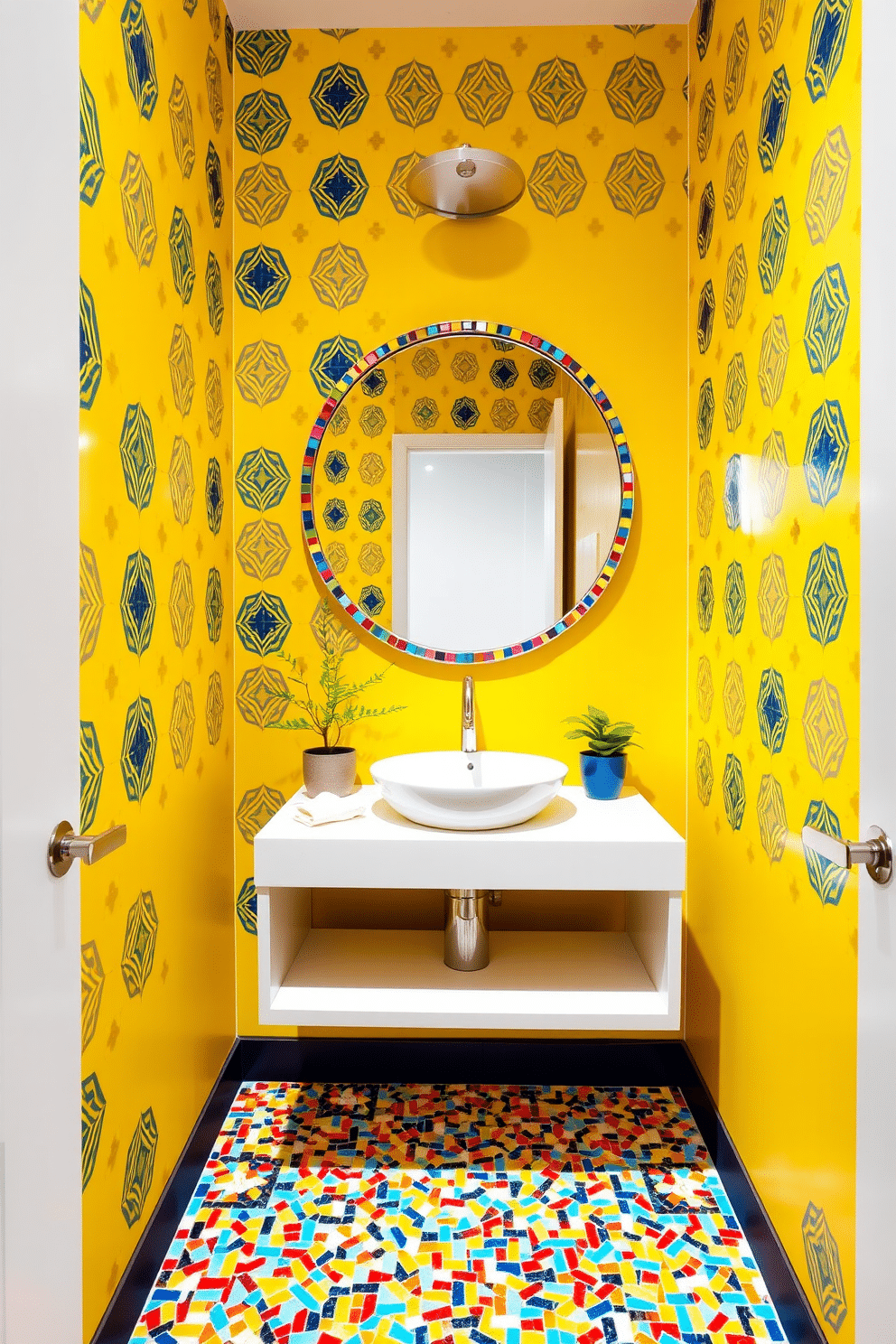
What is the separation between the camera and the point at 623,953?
197 centimetres

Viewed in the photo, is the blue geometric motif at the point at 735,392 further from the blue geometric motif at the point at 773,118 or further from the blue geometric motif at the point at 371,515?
the blue geometric motif at the point at 371,515

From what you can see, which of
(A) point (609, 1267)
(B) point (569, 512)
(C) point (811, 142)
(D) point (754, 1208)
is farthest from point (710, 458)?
(A) point (609, 1267)

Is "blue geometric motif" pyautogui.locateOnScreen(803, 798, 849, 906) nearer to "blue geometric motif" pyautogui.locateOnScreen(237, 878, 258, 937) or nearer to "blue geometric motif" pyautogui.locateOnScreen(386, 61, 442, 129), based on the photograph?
"blue geometric motif" pyautogui.locateOnScreen(237, 878, 258, 937)

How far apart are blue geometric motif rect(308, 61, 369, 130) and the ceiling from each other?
0.11m

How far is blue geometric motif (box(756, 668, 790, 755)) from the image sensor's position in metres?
1.49

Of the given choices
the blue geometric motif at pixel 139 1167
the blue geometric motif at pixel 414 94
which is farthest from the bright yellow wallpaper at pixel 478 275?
the blue geometric motif at pixel 139 1167

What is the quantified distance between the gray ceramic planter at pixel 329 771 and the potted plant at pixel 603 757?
55cm

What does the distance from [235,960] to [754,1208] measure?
1290 mm

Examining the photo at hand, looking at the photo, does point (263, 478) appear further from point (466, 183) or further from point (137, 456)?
point (466, 183)

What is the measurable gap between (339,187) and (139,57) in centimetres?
72

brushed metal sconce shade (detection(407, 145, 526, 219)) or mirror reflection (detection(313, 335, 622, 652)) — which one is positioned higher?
brushed metal sconce shade (detection(407, 145, 526, 219))

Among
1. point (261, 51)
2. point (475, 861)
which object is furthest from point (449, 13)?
point (475, 861)

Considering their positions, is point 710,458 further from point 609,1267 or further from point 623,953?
point 609,1267

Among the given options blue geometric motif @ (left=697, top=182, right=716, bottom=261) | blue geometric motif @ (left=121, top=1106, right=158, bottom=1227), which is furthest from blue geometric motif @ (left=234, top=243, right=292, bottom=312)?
blue geometric motif @ (left=121, top=1106, right=158, bottom=1227)
